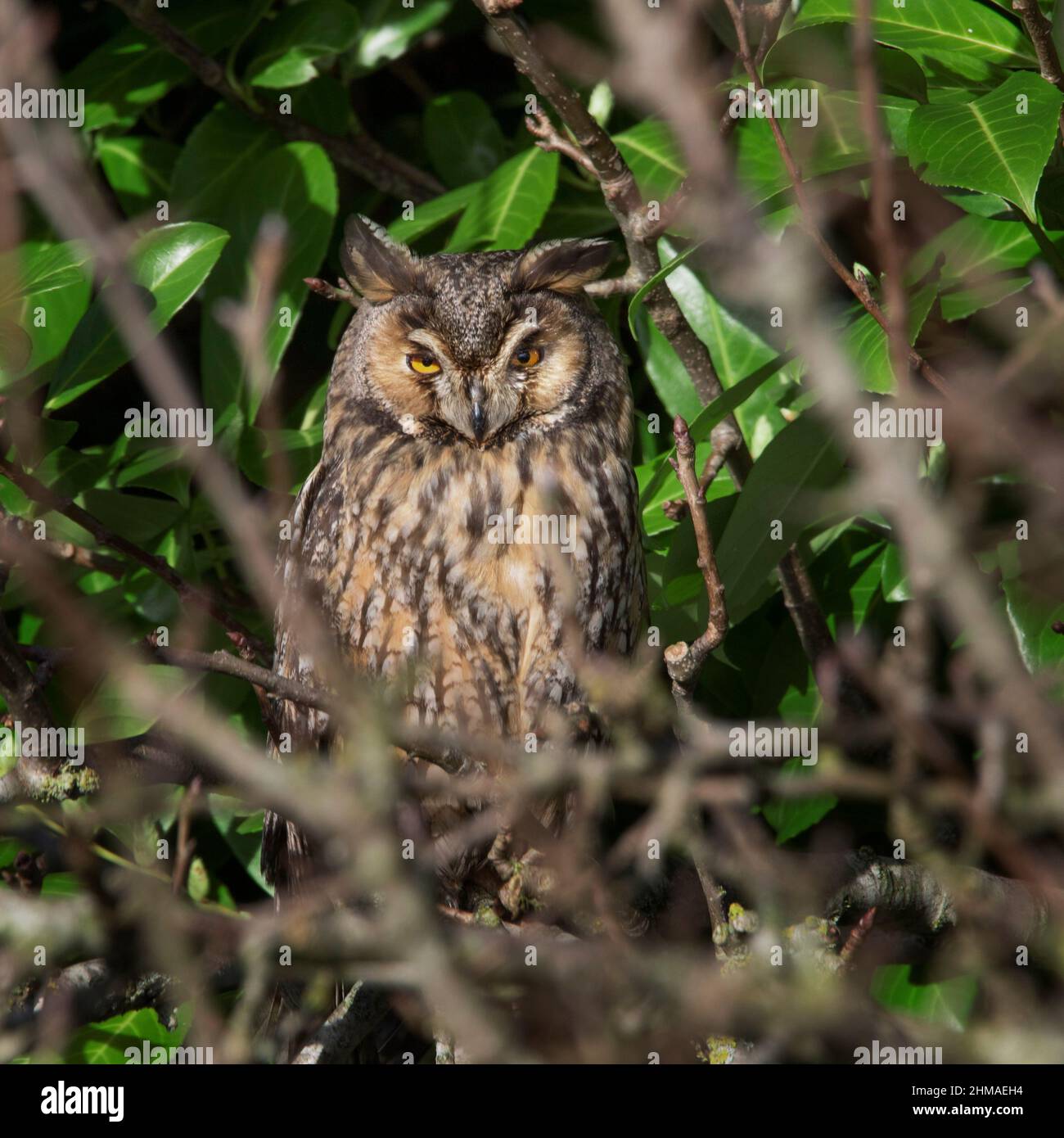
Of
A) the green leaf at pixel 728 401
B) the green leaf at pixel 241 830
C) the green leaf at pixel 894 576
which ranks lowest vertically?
the green leaf at pixel 241 830

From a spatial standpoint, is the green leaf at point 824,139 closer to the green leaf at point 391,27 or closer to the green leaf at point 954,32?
the green leaf at point 954,32

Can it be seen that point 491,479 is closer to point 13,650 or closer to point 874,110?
point 13,650

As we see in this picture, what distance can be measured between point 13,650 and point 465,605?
0.97 m

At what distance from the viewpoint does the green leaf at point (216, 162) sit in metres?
3.20

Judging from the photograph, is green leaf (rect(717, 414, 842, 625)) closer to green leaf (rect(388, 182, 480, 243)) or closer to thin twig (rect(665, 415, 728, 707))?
thin twig (rect(665, 415, 728, 707))

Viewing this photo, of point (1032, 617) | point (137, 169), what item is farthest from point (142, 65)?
point (1032, 617)

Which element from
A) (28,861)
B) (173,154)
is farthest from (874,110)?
(173,154)

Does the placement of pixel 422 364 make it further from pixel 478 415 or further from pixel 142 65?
pixel 142 65

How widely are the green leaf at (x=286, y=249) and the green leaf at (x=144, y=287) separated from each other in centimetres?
28

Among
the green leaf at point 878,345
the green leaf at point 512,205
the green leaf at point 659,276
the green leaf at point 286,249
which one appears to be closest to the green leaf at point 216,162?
the green leaf at point 286,249

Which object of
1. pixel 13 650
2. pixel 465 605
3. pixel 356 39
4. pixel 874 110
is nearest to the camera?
pixel 874 110

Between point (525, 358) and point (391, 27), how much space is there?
96 centimetres

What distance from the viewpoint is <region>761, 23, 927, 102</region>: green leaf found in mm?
Result: 2285

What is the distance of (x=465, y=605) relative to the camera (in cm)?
293
